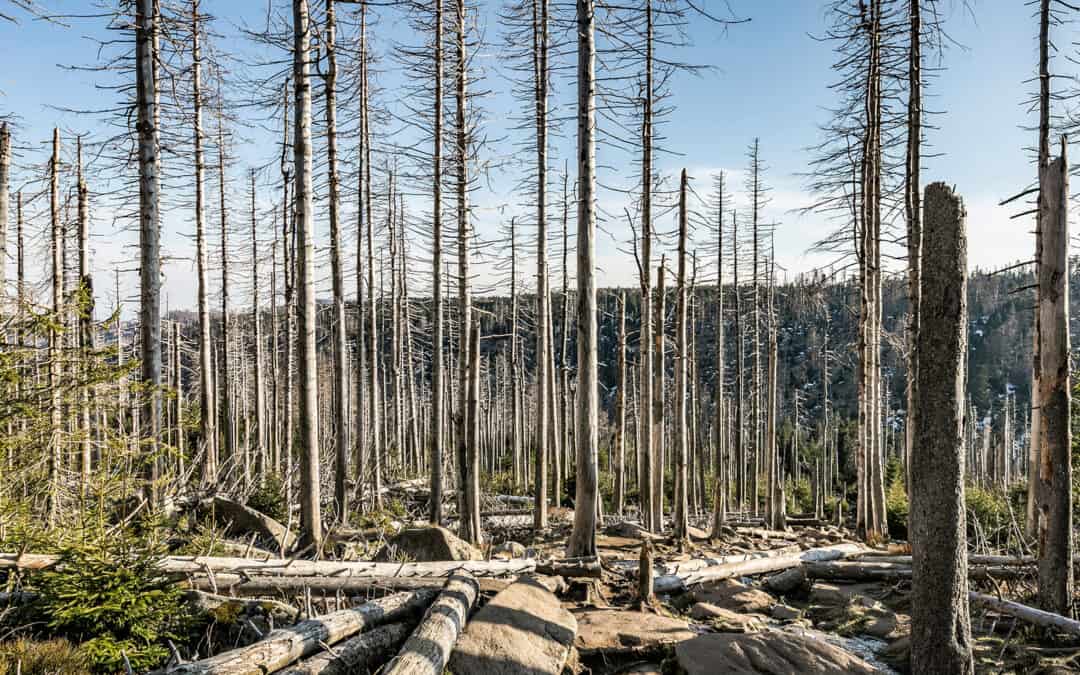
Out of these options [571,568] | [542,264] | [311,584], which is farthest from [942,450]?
[542,264]

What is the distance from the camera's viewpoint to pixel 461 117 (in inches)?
454

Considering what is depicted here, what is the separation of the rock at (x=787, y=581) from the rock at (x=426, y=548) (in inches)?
169

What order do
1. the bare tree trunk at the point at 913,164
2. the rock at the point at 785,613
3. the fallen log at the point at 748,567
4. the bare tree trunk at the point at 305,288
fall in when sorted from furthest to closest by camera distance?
the bare tree trunk at the point at 913,164 < the fallen log at the point at 748,567 < the bare tree trunk at the point at 305,288 < the rock at the point at 785,613

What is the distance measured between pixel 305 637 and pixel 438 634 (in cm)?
100

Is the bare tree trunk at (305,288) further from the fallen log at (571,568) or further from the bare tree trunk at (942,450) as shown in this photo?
the bare tree trunk at (942,450)

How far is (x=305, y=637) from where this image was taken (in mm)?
4520

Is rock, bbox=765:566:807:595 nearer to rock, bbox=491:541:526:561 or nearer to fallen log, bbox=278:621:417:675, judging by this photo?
rock, bbox=491:541:526:561

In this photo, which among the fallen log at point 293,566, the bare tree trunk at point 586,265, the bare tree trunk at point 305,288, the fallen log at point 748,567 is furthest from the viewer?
the bare tree trunk at point 586,265

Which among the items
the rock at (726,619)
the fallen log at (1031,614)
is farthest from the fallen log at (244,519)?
the fallen log at (1031,614)

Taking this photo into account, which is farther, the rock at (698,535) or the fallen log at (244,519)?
the rock at (698,535)

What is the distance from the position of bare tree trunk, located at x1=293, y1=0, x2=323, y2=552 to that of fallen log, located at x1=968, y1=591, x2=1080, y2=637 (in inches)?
297

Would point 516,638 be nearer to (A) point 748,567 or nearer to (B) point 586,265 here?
(B) point 586,265

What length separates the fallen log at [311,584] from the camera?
18.8ft

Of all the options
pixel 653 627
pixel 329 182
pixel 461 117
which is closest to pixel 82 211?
pixel 329 182
